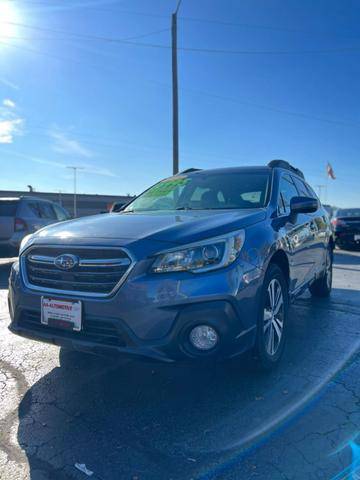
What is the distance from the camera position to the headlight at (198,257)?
2592 mm

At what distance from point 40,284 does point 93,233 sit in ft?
1.79

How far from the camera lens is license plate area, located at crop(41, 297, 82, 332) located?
269 cm

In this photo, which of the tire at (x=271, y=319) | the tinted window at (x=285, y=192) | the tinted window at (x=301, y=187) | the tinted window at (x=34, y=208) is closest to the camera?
the tire at (x=271, y=319)

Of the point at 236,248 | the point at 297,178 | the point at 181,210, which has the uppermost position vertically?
the point at 297,178

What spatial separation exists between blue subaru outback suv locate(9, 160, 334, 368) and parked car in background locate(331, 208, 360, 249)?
1182cm

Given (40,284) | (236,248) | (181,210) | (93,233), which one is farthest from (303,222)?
(40,284)

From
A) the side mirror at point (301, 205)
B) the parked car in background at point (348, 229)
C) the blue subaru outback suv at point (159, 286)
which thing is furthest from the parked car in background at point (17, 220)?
the parked car in background at point (348, 229)

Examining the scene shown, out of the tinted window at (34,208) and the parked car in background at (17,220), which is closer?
the parked car in background at (17,220)

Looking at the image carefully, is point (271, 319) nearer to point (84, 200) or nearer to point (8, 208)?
point (8, 208)

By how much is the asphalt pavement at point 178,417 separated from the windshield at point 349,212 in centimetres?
1186

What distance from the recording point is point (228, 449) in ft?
7.61

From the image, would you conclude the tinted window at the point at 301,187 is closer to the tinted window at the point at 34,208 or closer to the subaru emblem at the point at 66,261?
the subaru emblem at the point at 66,261

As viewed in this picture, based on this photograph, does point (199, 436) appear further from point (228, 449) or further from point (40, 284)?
point (40, 284)

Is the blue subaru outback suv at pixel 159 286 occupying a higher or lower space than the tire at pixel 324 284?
higher
